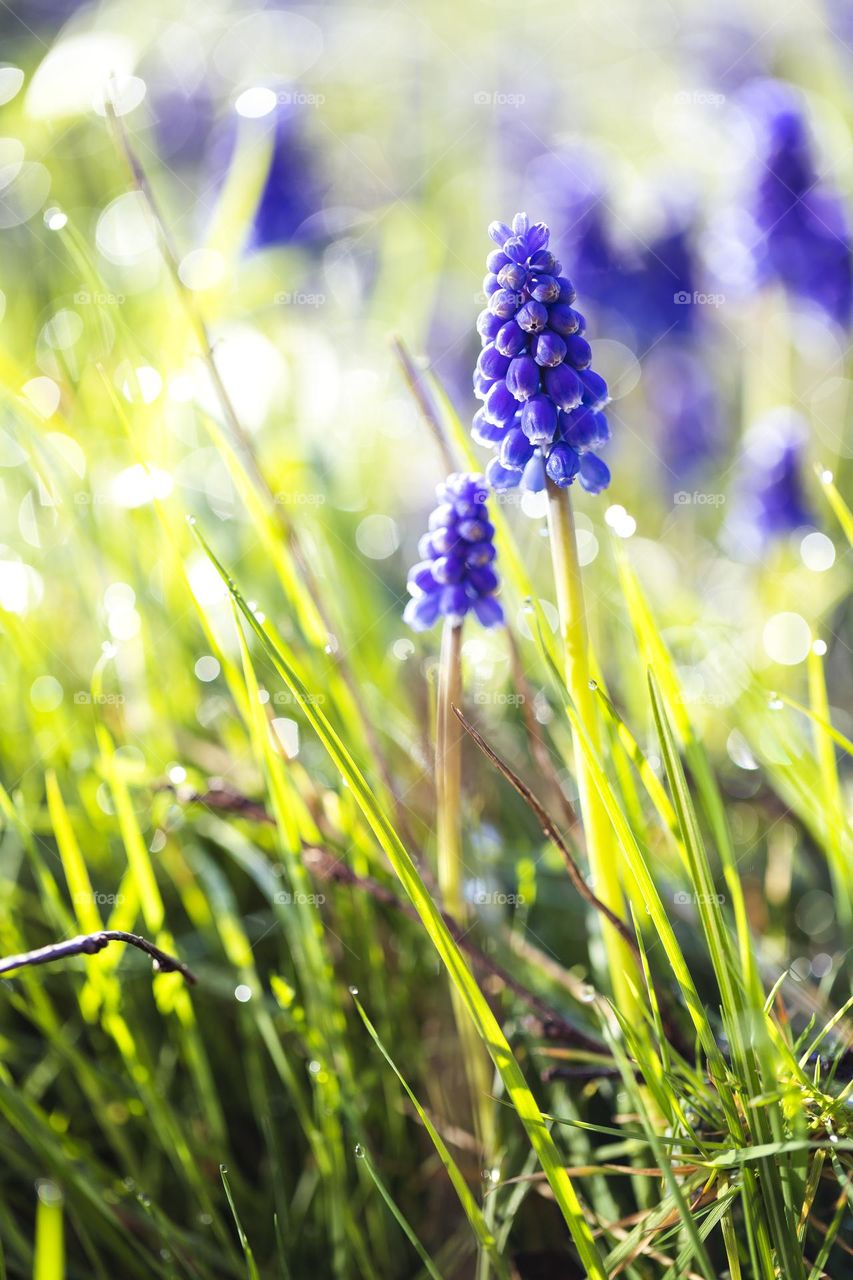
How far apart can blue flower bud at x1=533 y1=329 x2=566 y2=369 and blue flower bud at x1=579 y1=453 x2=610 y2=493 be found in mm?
151

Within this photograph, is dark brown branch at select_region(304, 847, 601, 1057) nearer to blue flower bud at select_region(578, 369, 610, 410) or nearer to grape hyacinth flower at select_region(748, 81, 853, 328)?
blue flower bud at select_region(578, 369, 610, 410)

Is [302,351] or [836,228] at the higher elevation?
[302,351]

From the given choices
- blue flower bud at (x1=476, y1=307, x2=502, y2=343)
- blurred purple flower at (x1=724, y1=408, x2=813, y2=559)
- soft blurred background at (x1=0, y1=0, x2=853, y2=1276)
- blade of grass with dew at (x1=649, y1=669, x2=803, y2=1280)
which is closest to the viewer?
blade of grass with dew at (x1=649, y1=669, x2=803, y2=1280)

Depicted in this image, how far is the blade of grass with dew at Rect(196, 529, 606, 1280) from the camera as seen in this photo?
1.26 m

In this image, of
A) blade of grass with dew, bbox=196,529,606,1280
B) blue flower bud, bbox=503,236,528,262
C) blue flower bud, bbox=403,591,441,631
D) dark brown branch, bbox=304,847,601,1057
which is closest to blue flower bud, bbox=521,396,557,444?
blue flower bud, bbox=503,236,528,262

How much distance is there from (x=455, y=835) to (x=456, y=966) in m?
0.43

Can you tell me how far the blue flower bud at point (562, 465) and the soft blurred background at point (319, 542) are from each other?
82 millimetres

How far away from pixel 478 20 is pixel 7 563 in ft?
27.5

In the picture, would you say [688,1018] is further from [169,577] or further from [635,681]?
[169,577]

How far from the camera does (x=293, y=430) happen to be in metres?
3.26

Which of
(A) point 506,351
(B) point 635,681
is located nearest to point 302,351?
(B) point 635,681

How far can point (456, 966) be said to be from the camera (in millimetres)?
1312

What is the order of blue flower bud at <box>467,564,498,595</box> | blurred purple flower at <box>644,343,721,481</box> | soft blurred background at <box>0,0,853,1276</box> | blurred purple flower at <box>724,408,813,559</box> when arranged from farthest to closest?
blurred purple flower at <box>644,343,721,481</box> → blurred purple flower at <box>724,408,813,559</box> → soft blurred background at <box>0,0,853,1276</box> → blue flower bud at <box>467,564,498,595</box>

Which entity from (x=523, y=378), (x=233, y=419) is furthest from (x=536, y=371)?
(x=233, y=419)
